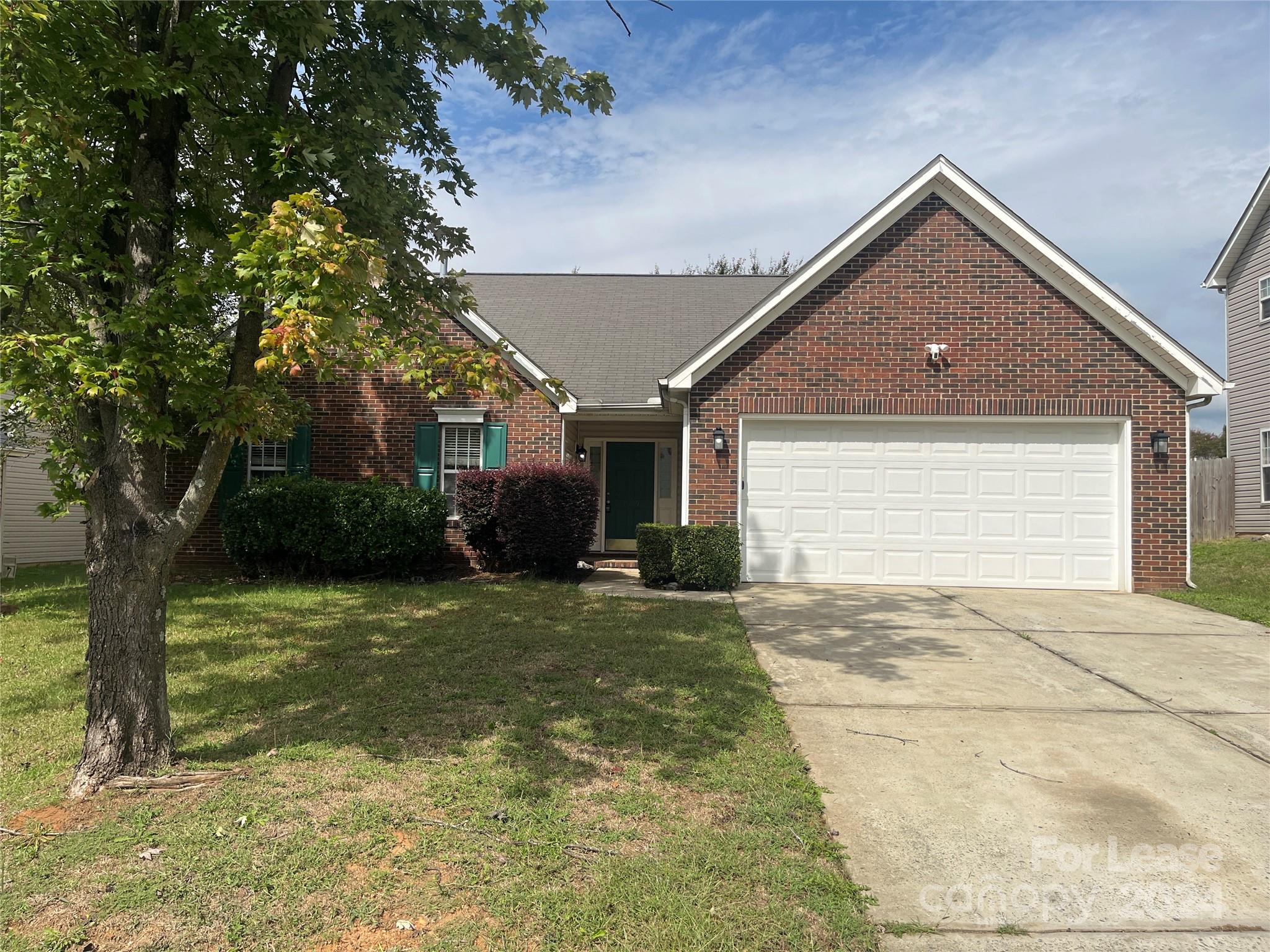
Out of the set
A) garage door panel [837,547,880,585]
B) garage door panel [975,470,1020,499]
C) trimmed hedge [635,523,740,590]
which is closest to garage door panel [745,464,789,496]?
trimmed hedge [635,523,740,590]

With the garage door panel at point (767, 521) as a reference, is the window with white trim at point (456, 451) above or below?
above

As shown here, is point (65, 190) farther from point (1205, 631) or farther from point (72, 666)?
point (1205, 631)

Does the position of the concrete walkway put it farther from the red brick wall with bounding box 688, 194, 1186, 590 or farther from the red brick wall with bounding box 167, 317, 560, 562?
the red brick wall with bounding box 167, 317, 560, 562

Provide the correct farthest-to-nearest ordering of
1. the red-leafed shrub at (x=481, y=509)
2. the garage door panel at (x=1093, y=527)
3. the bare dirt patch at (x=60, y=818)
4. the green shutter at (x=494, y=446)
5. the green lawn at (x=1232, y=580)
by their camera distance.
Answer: the green shutter at (x=494, y=446) → the red-leafed shrub at (x=481, y=509) → the garage door panel at (x=1093, y=527) → the green lawn at (x=1232, y=580) → the bare dirt patch at (x=60, y=818)

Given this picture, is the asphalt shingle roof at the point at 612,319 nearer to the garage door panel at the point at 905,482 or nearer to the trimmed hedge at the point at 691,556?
the trimmed hedge at the point at 691,556

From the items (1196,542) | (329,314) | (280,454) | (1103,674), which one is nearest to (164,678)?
(329,314)

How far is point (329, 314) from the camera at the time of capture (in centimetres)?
343

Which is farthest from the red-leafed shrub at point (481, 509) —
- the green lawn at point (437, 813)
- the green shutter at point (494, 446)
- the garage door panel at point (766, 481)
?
the green lawn at point (437, 813)

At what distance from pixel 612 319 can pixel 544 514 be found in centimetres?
648

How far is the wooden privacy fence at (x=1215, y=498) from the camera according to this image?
17.8m

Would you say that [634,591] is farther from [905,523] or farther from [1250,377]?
[1250,377]

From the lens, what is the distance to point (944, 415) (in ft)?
36.0

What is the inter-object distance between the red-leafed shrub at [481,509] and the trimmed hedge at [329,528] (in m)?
0.39

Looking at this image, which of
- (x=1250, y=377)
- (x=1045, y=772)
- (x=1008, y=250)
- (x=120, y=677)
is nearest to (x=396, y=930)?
(x=120, y=677)
